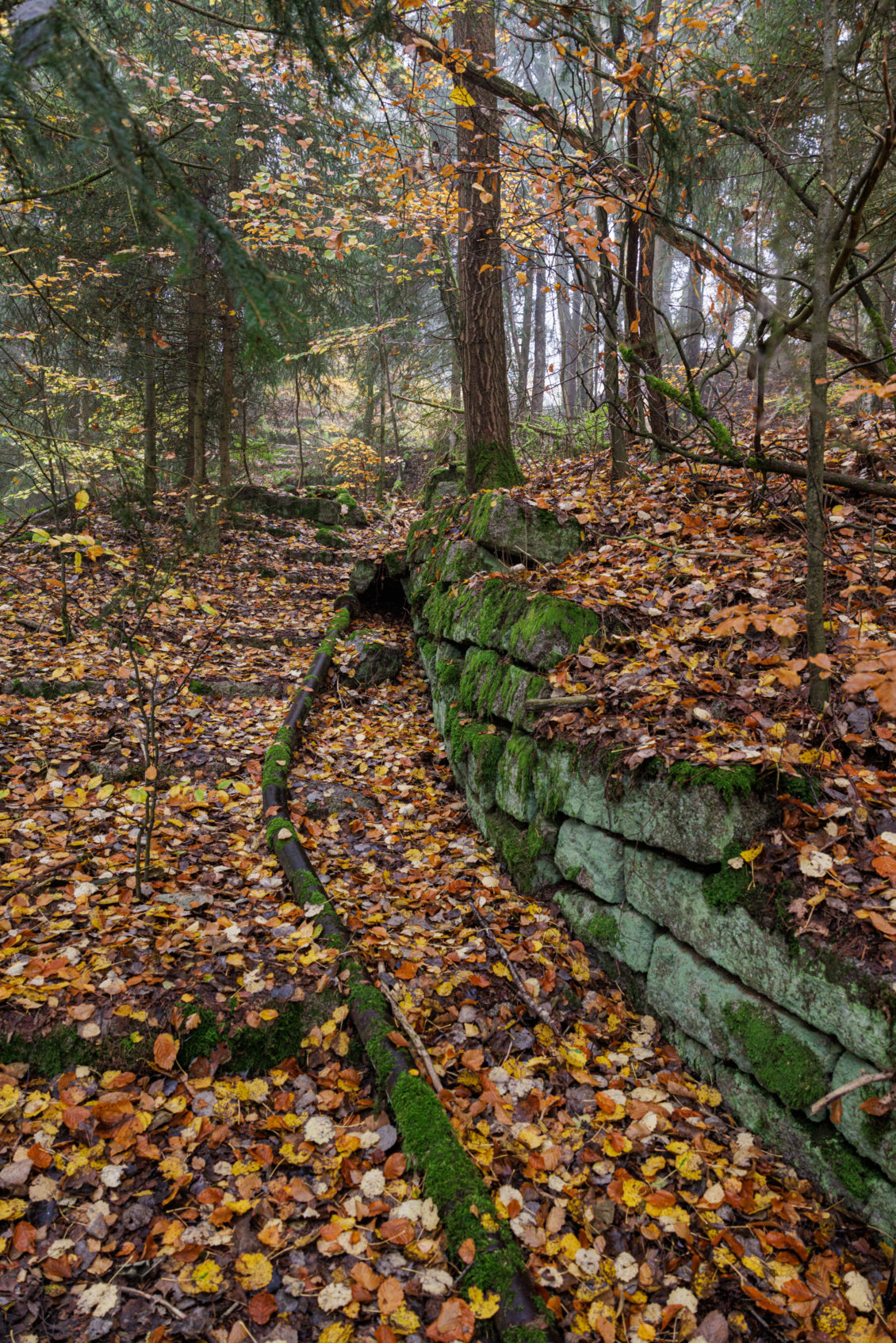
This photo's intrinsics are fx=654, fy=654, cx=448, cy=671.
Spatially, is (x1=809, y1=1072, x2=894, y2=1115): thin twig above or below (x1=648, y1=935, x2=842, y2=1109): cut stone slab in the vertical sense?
above

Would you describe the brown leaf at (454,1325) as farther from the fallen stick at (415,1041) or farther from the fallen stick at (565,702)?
the fallen stick at (565,702)

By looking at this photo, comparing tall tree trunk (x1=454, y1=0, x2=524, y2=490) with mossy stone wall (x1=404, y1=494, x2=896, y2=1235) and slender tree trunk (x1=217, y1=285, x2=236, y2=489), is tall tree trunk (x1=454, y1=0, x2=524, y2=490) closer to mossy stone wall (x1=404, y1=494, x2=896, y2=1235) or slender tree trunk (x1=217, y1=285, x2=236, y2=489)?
mossy stone wall (x1=404, y1=494, x2=896, y2=1235)

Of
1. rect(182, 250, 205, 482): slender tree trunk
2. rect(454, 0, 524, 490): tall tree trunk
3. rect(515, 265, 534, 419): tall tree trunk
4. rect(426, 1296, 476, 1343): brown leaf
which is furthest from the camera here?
rect(182, 250, 205, 482): slender tree trunk

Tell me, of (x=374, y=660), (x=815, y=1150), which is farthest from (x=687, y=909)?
(x=374, y=660)

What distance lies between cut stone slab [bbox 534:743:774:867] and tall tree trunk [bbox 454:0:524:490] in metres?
3.93

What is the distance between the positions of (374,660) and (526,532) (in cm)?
264

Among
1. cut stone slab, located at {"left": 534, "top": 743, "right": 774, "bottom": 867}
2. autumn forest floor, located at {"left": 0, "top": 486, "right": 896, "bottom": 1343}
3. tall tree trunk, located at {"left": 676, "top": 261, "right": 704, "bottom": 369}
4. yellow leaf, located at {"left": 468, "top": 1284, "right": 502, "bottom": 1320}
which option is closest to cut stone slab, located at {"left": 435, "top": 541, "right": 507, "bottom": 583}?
autumn forest floor, located at {"left": 0, "top": 486, "right": 896, "bottom": 1343}

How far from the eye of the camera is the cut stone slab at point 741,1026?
2416mm

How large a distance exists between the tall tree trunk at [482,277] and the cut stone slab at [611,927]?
4.48 metres

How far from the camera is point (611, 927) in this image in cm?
341

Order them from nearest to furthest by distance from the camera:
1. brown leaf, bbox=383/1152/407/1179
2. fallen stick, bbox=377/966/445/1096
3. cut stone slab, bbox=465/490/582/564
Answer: brown leaf, bbox=383/1152/407/1179 → fallen stick, bbox=377/966/445/1096 → cut stone slab, bbox=465/490/582/564

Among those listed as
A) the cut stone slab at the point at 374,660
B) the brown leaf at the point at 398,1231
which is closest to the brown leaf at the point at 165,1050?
the brown leaf at the point at 398,1231

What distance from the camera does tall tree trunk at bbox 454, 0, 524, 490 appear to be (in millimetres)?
6180

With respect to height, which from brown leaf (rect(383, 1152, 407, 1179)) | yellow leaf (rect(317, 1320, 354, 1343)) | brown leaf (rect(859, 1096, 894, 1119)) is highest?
brown leaf (rect(859, 1096, 894, 1119))
